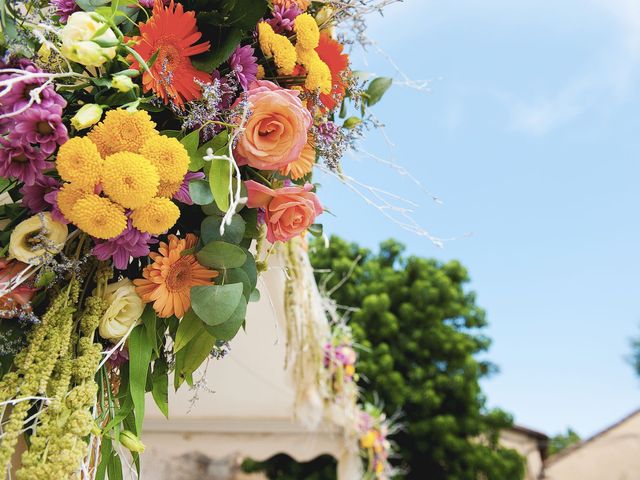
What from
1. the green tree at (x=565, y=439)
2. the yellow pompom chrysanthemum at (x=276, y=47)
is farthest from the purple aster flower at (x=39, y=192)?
the green tree at (x=565, y=439)

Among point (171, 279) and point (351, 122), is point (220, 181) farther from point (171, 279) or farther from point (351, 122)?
point (351, 122)

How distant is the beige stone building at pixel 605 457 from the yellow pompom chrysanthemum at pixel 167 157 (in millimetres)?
7126

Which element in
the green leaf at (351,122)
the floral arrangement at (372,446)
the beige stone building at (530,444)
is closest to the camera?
the green leaf at (351,122)

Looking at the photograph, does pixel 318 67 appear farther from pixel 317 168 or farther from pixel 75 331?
pixel 75 331

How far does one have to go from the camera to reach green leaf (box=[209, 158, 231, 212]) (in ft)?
2.01

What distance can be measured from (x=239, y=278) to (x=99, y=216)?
6.9 inches

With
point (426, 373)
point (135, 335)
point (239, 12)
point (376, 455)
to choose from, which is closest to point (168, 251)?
point (135, 335)

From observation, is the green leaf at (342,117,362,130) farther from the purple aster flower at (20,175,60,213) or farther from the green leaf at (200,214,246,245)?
the purple aster flower at (20,175,60,213)

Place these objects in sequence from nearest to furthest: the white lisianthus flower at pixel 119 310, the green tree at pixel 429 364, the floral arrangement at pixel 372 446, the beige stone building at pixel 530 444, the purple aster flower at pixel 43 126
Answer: the purple aster flower at pixel 43 126
the white lisianthus flower at pixel 119 310
the floral arrangement at pixel 372 446
the green tree at pixel 429 364
the beige stone building at pixel 530 444

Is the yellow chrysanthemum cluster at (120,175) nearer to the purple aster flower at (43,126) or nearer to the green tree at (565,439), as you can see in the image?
the purple aster flower at (43,126)

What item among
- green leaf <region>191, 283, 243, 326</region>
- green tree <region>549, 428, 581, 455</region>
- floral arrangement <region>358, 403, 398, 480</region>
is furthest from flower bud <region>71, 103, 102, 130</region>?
green tree <region>549, 428, 581, 455</region>

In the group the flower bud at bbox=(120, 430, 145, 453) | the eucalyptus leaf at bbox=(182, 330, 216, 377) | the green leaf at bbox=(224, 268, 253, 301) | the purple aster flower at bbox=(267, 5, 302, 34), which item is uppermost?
the purple aster flower at bbox=(267, 5, 302, 34)

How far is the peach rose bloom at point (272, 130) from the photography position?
0.68m

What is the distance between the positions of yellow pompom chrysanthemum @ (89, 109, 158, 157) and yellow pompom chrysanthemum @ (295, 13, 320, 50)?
0.29 m
